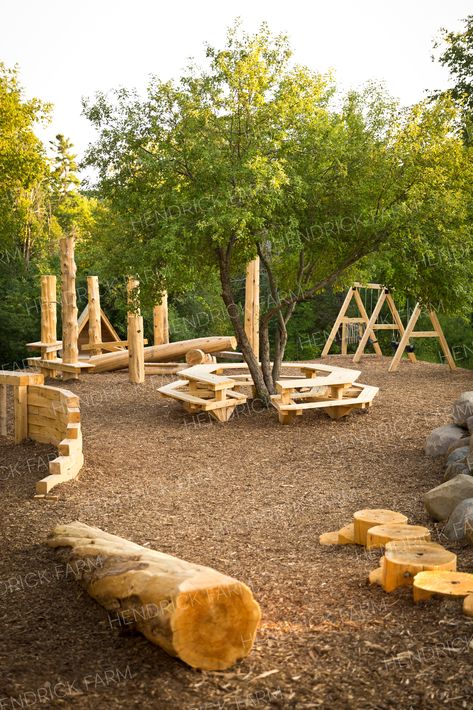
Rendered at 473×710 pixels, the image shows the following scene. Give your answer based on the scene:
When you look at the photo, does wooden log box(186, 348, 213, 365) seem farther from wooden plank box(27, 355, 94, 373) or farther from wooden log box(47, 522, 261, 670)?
wooden log box(47, 522, 261, 670)

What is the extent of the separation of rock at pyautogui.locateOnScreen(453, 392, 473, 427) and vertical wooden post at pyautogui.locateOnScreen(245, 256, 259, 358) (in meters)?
6.05

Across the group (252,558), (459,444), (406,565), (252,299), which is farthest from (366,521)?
(252,299)

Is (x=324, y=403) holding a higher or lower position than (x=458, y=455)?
higher

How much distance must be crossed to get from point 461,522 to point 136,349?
33.7 feet

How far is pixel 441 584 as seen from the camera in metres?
→ 4.49

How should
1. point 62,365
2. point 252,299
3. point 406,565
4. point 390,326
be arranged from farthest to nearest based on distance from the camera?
point 390,326, point 62,365, point 252,299, point 406,565

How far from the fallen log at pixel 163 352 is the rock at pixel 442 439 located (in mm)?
8159

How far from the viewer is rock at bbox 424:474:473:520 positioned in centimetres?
631

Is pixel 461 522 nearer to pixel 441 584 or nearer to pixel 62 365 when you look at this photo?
pixel 441 584

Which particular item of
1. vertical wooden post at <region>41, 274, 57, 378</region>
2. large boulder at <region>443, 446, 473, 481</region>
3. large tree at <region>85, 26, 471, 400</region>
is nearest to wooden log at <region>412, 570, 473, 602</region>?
large boulder at <region>443, 446, 473, 481</region>

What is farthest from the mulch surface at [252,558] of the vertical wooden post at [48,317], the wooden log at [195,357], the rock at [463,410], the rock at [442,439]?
the vertical wooden post at [48,317]

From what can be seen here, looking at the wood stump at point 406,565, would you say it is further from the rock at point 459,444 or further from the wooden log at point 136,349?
the wooden log at point 136,349

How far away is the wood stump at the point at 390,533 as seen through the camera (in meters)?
5.43

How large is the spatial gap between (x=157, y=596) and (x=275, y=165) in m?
6.90
